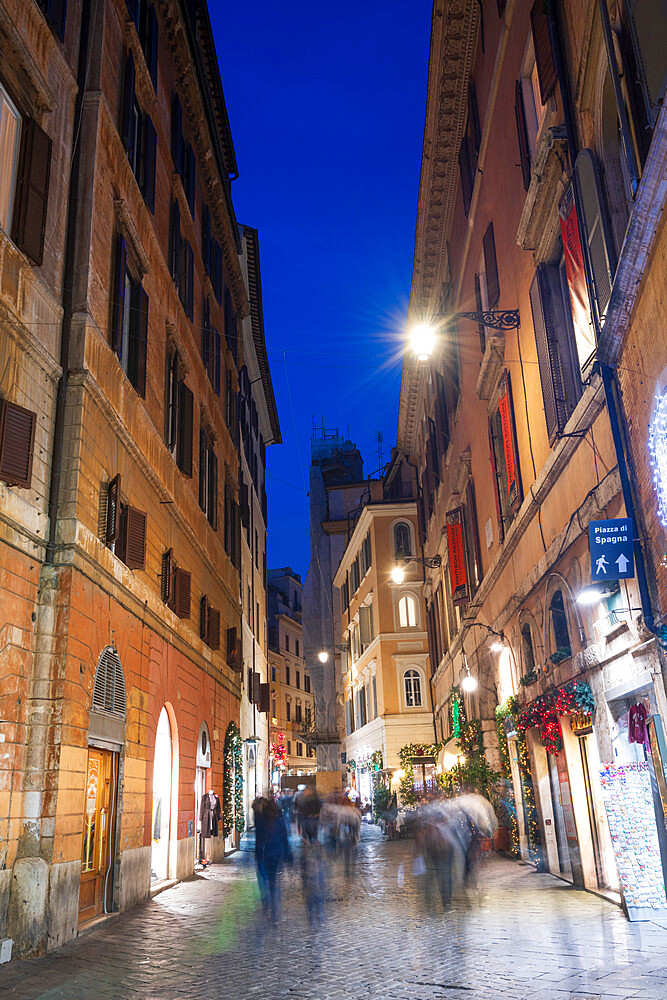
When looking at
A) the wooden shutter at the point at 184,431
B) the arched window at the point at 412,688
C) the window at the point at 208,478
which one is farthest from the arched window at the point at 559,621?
the arched window at the point at 412,688

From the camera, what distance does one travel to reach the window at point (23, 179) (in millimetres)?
9703

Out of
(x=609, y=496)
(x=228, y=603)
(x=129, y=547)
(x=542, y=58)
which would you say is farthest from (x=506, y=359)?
(x=228, y=603)

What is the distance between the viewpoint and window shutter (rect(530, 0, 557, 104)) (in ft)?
36.5

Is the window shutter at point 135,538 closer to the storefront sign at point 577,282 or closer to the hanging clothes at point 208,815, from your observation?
the storefront sign at point 577,282

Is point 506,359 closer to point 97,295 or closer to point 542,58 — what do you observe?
point 542,58

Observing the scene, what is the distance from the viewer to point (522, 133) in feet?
44.8

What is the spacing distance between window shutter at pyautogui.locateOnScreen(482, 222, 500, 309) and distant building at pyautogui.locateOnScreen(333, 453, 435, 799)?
18.0 meters

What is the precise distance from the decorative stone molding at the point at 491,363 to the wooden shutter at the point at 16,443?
9.46 m

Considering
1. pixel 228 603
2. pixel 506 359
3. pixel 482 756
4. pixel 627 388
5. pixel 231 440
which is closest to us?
pixel 627 388

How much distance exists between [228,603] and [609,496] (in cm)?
1656

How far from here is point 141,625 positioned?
13.3m

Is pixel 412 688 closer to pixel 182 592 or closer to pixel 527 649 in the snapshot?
pixel 527 649

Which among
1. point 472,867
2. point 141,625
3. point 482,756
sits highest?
point 141,625

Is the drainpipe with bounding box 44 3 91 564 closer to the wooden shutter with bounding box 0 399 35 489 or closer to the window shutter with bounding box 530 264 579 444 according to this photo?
the wooden shutter with bounding box 0 399 35 489
